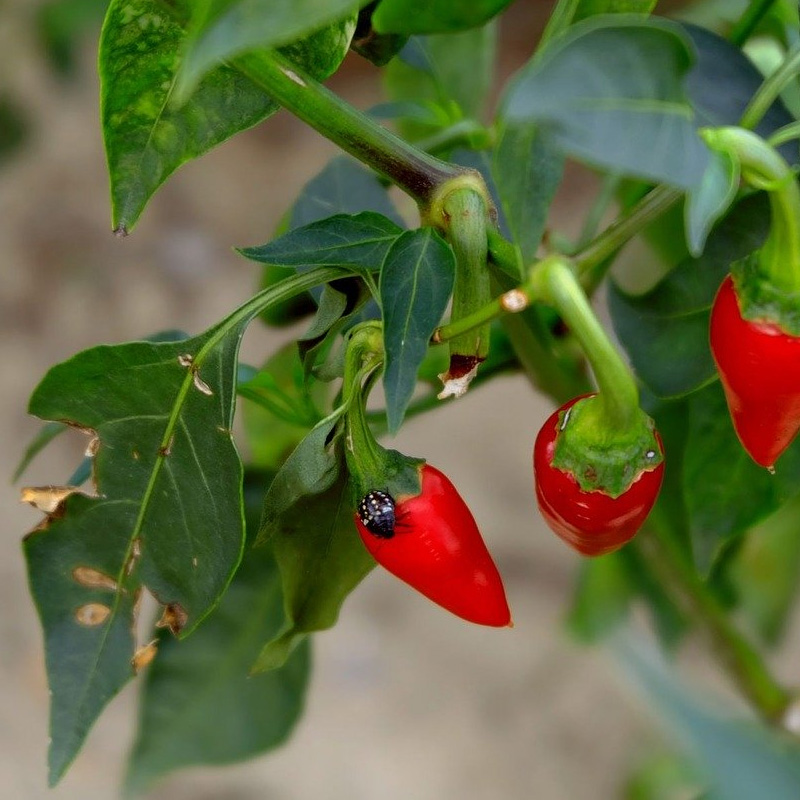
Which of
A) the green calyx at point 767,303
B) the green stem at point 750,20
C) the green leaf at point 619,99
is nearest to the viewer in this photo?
the green leaf at point 619,99

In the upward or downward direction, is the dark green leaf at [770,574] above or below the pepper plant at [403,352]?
below

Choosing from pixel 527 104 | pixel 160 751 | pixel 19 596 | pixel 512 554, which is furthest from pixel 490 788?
pixel 527 104

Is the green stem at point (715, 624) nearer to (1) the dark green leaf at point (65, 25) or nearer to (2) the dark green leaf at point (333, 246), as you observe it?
(2) the dark green leaf at point (333, 246)

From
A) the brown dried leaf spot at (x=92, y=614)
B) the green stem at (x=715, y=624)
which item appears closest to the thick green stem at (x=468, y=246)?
the brown dried leaf spot at (x=92, y=614)

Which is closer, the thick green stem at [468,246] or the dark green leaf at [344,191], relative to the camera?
the thick green stem at [468,246]

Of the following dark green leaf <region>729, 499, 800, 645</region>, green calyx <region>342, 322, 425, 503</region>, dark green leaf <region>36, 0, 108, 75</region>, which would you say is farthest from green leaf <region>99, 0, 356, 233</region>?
dark green leaf <region>36, 0, 108, 75</region>

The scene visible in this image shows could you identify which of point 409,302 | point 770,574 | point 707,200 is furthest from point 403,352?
point 770,574
